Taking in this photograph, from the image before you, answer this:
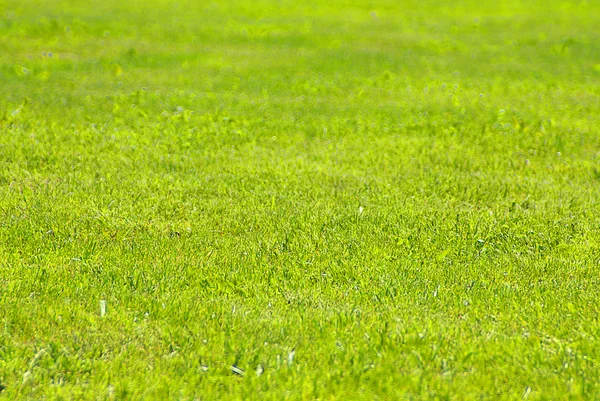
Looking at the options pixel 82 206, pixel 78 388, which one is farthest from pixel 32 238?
pixel 78 388

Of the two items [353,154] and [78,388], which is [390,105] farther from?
[78,388]

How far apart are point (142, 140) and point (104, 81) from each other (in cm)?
331

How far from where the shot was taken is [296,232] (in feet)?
18.1

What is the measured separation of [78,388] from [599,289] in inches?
130

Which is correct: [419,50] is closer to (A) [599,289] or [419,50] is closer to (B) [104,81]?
(B) [104,81]

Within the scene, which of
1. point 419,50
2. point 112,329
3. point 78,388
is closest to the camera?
point 78,388

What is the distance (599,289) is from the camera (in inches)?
185

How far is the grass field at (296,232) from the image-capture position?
3789 millimetres

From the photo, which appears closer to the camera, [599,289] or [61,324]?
[61,324]

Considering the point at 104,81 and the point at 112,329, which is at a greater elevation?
the point at 104,81

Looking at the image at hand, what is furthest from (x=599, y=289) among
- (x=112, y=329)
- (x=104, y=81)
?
(x=104, y=81)

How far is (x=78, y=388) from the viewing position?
11.7 feet

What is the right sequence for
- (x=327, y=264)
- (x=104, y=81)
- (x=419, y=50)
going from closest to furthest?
(x=327, y=264)
(x=104, y=81)
(x=419, y=50)

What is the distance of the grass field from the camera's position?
379 cm
